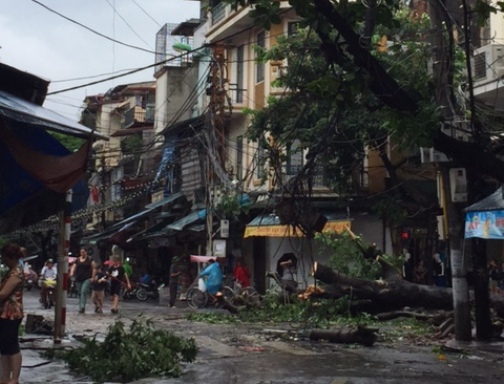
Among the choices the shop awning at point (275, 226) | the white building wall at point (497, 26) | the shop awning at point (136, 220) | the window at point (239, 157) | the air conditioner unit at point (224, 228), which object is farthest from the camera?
the shop awning at point (136, 220)

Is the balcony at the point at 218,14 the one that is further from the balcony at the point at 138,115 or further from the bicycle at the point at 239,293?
the bicycle at the point at 239,293

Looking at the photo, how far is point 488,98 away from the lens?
68.6 ft

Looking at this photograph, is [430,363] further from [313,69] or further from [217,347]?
[313,69]

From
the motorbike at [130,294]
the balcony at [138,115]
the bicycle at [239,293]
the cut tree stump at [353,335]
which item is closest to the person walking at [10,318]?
the cut tree stump at [353,335]

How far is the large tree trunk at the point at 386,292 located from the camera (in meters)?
17.9

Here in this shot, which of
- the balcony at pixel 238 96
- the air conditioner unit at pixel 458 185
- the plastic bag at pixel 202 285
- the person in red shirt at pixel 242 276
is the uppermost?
the balcony at pixel 238 96

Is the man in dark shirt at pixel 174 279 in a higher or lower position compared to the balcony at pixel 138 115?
lower

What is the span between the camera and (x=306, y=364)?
12.4 meters

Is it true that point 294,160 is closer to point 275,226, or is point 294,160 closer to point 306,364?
point 275,226

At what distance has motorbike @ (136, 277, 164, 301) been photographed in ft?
110

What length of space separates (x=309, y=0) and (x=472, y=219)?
7.58m

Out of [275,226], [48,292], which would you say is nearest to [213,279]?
[275,226]

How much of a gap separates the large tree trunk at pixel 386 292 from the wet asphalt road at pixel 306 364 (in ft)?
6.23

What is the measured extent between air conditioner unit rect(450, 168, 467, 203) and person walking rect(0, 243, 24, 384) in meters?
8.65
